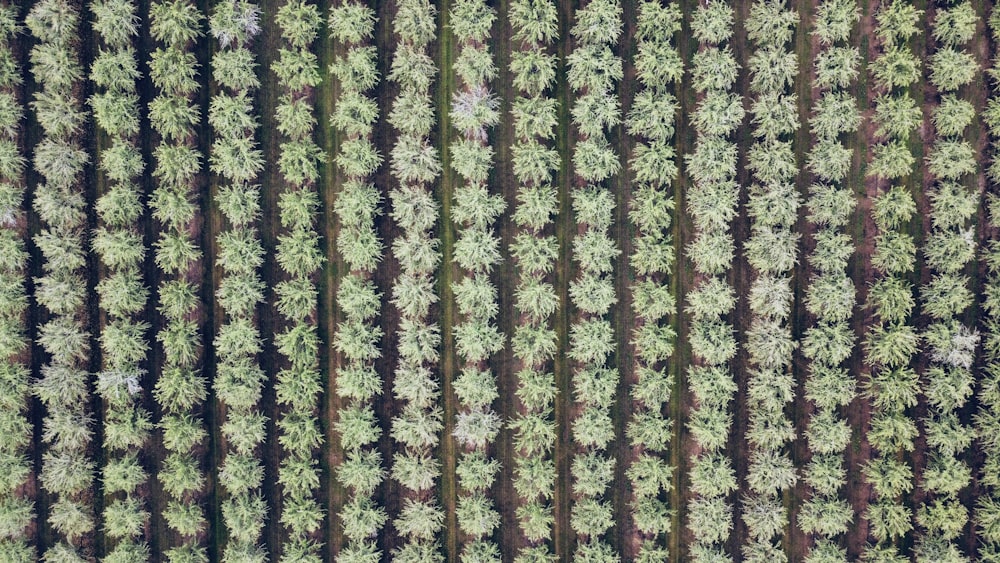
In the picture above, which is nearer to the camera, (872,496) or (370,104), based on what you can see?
(370,104)

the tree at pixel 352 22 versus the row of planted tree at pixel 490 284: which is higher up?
the tree at pixel 352 22

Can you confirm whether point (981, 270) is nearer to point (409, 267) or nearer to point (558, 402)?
point (558, 402)

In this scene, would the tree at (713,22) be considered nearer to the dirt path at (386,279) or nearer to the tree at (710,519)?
the dirt path at (386,279)

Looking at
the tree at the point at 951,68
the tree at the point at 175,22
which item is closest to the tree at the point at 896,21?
the tree at the point at 951,68

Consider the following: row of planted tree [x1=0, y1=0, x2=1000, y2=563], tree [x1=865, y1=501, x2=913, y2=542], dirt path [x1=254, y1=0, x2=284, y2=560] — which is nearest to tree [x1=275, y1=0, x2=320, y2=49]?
row of planted tree [x1=0, y1=0, x2=1000, y2=563]

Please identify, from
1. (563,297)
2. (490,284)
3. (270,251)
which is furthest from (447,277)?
(270,251)

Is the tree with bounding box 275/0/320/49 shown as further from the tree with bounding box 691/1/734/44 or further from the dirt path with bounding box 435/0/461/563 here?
Answer: the tree with bounding box 691/1/734/44

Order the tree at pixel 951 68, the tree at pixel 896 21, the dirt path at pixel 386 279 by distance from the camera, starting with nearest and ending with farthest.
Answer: the tree at pixel 951 68 < the tree at pixel 896 21 < the dirt path at pixel 386 279

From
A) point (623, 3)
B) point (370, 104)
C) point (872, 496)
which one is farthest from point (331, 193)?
point (872, 496)

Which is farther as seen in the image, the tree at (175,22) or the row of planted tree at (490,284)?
the row of planted tree at (490,284)
